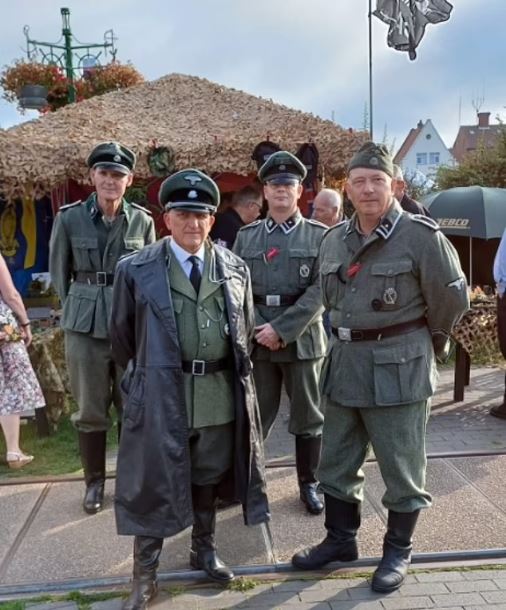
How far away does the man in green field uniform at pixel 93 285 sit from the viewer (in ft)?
12.2

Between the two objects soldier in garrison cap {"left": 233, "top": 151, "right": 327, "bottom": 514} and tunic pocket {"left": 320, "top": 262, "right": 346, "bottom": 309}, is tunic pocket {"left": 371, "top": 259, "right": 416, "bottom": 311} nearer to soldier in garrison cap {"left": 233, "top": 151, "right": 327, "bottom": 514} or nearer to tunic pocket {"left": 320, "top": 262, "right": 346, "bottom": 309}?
tunic pocket {"left": 320, "top": 262, "right": 346, "bottom": 309}

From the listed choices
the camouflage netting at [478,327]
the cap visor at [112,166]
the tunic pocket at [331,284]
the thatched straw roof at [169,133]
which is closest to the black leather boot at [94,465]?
the cap visor at [112,166]

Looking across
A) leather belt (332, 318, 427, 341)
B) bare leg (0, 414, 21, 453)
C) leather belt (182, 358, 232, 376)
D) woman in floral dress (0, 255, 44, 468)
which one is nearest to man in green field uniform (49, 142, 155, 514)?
woman in floral dress (0, 255, 44, 468)

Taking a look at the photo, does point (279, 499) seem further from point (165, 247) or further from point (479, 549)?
point (165, 247)

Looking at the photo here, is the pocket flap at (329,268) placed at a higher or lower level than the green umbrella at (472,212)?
lower

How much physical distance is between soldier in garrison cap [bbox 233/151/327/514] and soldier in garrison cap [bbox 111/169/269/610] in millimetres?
673

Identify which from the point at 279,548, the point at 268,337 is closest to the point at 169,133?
the point at 268,337

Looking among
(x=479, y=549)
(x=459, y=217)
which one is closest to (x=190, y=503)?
(x=479, y=549)

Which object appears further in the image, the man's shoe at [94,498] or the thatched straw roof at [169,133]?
the thatched straw roof at [169,133]

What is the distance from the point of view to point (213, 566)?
3.03m

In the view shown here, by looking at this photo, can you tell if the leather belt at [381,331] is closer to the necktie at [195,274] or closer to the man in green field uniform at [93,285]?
the necktie at [195,274]

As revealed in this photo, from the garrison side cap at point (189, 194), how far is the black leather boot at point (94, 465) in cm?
175

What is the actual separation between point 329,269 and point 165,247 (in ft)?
2.64

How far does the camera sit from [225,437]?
292 centimetres
